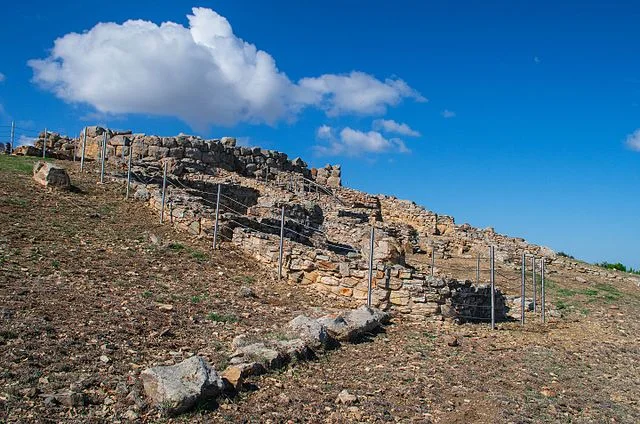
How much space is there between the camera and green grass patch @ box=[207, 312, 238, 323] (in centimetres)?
920

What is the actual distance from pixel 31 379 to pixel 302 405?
3097mm

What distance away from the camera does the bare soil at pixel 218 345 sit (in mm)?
6020

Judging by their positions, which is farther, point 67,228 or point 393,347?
point 67,228

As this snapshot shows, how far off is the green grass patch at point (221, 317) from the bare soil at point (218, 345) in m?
0.04

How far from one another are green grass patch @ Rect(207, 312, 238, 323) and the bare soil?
0.13 feet

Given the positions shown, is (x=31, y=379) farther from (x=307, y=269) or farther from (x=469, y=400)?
(x=307, y=269)

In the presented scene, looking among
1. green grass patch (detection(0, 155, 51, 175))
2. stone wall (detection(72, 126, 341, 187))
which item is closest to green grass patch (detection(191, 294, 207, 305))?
green grass patch (detection(0, 155, 51, 175))

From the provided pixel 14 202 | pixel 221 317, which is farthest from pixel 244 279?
pixel 14 202

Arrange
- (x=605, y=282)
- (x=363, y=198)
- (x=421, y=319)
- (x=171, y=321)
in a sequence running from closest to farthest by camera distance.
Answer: (x=171, y=321) < (x=421, y=319) < (x=605, y=282) < (x=363, y=198)

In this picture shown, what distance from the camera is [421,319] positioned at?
1174cm

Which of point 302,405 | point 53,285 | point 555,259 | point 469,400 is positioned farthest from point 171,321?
point 555,259

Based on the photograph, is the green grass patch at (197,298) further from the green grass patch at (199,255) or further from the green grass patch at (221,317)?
the green grass patch at (199,255)

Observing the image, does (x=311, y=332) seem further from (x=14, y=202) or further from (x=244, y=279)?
(x=14, y=202)

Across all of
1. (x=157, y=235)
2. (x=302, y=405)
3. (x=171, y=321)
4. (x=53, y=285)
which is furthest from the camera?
(x=157, y=235)
